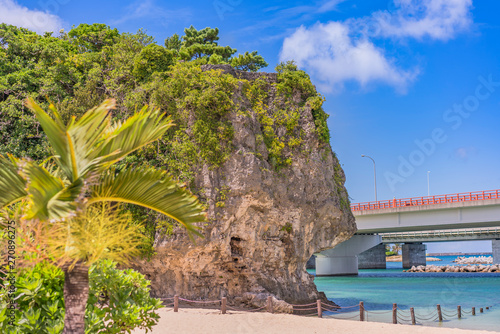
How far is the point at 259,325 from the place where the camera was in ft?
52.9

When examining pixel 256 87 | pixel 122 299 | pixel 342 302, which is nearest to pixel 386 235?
pixel 342 302

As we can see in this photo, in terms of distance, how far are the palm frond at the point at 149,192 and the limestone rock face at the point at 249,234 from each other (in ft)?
43.3

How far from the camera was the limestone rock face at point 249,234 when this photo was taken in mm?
20766

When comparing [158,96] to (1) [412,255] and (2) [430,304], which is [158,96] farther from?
(1) [412,255]

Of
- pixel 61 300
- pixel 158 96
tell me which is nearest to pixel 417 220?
pixel 158 96

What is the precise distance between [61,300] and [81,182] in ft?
9.26

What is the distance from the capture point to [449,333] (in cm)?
1409

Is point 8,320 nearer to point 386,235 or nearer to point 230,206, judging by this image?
point 230,206

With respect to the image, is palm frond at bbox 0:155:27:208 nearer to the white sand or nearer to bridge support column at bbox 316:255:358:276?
the white sand

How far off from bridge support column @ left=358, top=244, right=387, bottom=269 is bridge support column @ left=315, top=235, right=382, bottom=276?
79.1 feet

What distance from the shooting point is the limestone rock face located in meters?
20.8

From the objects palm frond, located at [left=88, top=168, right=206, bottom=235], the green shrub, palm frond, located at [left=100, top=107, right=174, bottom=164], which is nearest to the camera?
palm frond, located at [left=100, top=107, right=174, bottom=164]

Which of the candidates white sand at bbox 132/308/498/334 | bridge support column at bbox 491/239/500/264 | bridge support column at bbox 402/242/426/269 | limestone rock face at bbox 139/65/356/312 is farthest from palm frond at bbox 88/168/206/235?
bridge support column at bbox 402/242/426/269

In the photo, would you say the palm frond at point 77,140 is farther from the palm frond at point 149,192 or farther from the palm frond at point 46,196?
the palm frond at point 149,192
